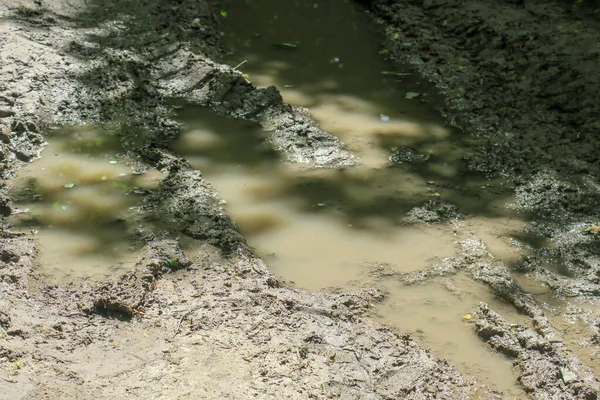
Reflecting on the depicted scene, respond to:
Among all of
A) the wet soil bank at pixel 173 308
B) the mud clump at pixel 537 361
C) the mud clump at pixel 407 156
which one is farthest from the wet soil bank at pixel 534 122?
the wet soil bank at pixel 173 308

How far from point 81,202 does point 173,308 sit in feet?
4.03

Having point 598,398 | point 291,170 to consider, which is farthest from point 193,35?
point 598,398

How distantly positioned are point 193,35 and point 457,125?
102 inches

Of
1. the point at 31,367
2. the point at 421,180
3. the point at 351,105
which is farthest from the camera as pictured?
the point at 351,105

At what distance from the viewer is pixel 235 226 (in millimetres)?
4098

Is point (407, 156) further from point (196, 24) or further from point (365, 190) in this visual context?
point (196, 24)

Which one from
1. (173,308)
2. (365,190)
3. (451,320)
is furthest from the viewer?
(365,190)

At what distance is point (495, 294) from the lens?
3.81 m

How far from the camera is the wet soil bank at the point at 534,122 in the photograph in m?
3.57

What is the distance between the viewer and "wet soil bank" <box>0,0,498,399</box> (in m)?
2.93

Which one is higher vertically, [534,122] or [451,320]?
[534,122]

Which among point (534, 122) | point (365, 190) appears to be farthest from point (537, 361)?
point (534, 122)

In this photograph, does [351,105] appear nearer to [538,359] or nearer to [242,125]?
[242,125]

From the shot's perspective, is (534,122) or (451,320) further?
(534,122)
